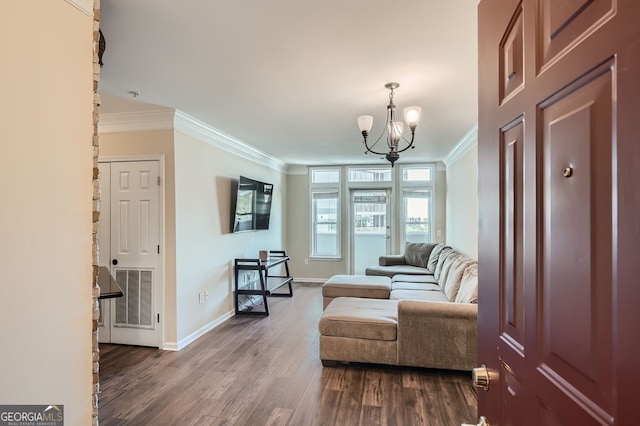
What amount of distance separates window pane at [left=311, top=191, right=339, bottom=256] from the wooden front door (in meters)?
6.33

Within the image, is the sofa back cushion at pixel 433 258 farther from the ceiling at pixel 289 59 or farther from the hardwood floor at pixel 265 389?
the hardwood floor at pixel 265 389

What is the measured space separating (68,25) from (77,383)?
1466 millimetres

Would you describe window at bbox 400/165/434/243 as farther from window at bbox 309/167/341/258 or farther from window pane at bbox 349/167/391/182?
window at bbox 309/167/341/258

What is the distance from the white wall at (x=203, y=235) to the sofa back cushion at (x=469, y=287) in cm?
282

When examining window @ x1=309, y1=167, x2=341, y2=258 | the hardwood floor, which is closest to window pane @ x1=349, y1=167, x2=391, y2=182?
window @ x1=309, y1=167, x2=341, y2=258

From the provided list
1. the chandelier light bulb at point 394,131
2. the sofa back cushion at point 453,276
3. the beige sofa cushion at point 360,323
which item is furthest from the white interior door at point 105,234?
the sofa back cushion at point 453,276

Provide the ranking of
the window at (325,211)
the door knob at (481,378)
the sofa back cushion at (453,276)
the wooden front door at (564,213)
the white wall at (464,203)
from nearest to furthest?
the wooden front door at (564,213)
the door knob at (481,378)
the sofa back cushion at (453,276)
the white wall at (464,203)
the window at (325,211)

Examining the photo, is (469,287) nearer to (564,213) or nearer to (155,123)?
(564,213)

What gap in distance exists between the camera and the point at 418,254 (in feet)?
19.9

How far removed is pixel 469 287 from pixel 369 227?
4.00 m

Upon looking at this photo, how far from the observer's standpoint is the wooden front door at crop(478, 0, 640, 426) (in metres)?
0.48

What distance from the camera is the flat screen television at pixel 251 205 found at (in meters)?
4.85

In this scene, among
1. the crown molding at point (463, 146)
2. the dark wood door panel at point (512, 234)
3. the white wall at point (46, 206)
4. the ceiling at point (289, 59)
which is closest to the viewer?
the dark wood door panel at point (512, 234)

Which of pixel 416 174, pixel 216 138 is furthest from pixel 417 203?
pixel 216 138
